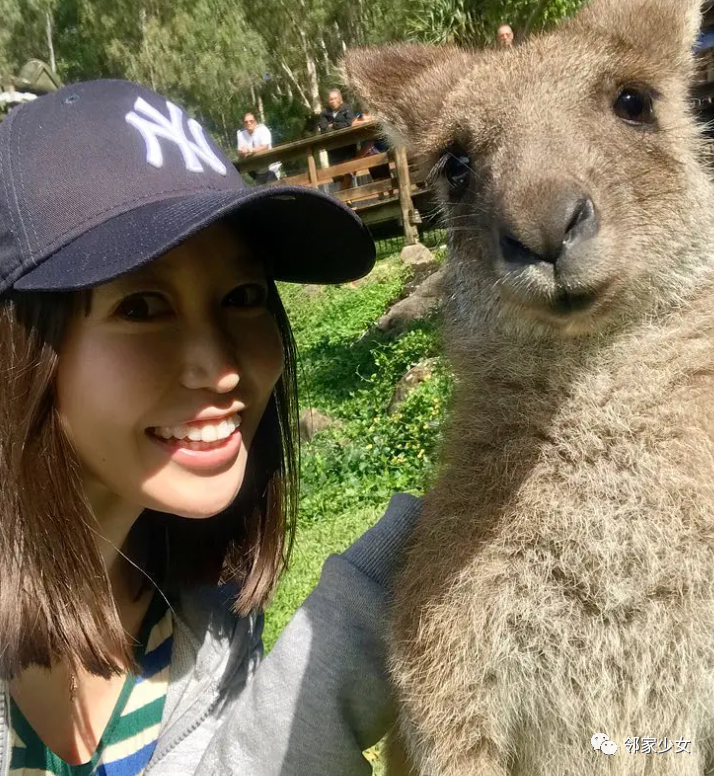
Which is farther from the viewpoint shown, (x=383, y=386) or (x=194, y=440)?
(x=383, y=386)

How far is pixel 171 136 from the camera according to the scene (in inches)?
60.2

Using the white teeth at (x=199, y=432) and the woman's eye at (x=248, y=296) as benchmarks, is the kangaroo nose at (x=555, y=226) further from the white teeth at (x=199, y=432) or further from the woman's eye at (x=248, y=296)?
the white teeth at (x=199, y=432)

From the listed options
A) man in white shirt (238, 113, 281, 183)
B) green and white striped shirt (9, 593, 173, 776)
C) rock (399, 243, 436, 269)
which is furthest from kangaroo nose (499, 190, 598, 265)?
man in white shirt (238, 113, 281, 183)

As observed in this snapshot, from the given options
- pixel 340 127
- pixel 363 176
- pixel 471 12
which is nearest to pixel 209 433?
pixel 471 12

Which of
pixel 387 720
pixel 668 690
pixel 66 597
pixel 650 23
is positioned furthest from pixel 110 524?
pixel 650 23

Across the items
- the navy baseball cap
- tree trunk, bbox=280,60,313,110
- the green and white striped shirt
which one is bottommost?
tree trunk, bbox=280,60,313,110

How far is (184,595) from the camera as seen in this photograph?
1.94 m

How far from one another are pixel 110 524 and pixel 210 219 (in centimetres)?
83

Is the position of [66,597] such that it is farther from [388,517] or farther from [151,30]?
[151,30]

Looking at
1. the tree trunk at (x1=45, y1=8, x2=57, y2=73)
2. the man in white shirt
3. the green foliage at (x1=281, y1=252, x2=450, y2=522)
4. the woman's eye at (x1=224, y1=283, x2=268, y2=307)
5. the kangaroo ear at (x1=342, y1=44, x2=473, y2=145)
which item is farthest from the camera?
the tree trunk at (x1=45, y1=8, x2=57, y2=73)

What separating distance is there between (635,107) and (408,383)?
14.9ft

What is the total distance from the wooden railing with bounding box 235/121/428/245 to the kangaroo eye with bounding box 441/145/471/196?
7.65 meters

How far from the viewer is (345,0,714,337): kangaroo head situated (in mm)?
1410

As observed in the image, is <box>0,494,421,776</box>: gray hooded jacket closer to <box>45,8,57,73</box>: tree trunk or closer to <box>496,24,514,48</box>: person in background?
<box>496,24,514,48</box>: person in background
